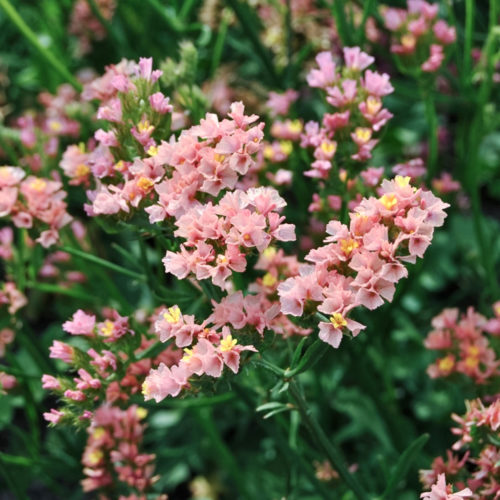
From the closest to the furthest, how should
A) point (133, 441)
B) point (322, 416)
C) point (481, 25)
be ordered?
1. point (133, 441)
2. point (322, 416)
3. point (481, 25)

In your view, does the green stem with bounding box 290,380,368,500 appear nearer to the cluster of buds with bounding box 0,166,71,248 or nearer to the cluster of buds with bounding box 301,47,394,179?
the cluster of buds with bounding box 301,47,394,179

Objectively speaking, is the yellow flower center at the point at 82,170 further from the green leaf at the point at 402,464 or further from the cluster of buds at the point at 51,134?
the green leaf at the point at 402,464

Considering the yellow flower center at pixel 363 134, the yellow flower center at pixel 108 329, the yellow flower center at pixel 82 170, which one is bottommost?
the yellow flower center at pixel 108 329

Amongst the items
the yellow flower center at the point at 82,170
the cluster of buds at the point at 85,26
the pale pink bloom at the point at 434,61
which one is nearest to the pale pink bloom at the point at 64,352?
the yellow flower center at the point at 82,170

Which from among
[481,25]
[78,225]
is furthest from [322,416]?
[481,25]

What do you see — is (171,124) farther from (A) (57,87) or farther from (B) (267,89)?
(A) (57,87)
